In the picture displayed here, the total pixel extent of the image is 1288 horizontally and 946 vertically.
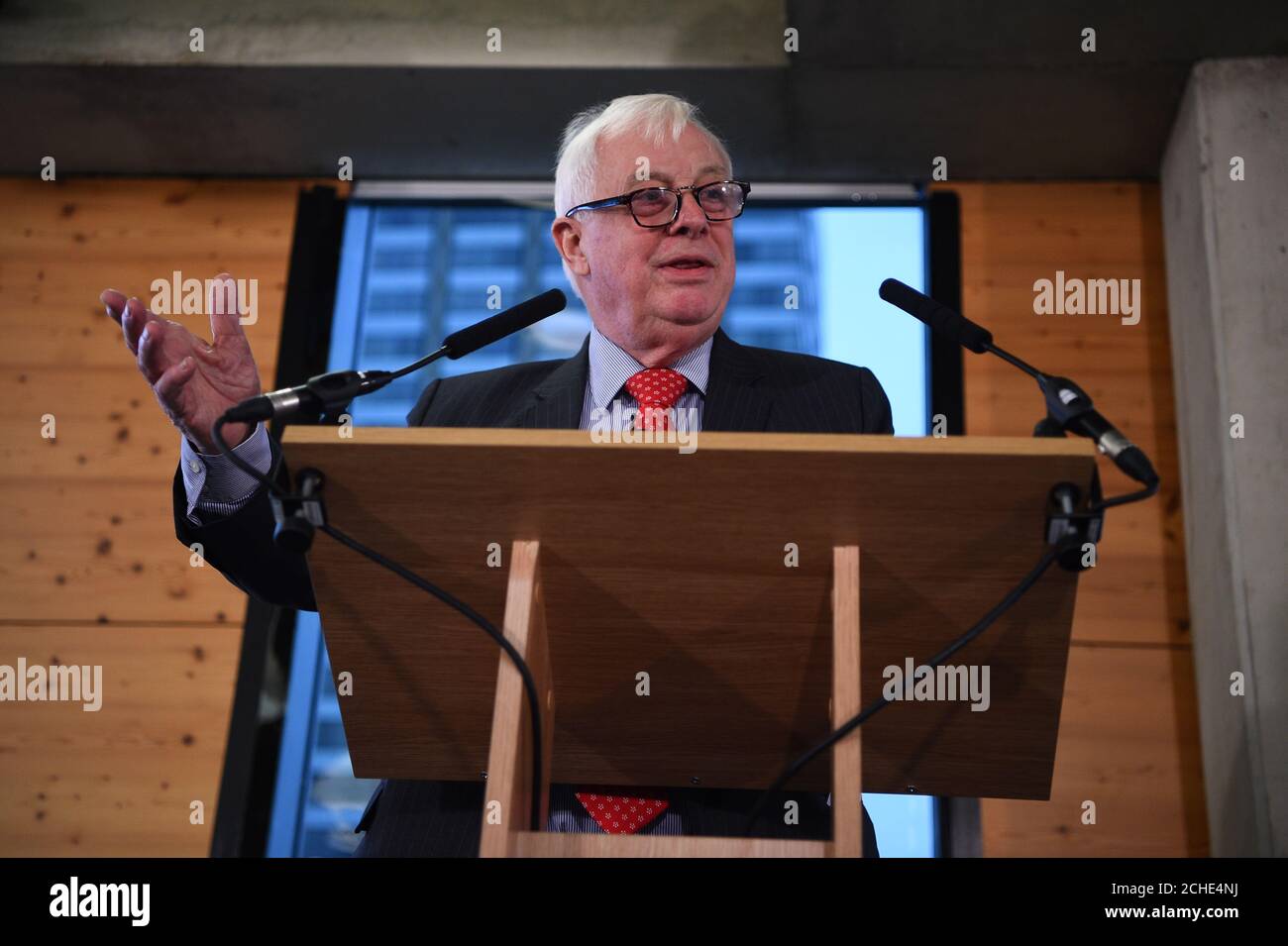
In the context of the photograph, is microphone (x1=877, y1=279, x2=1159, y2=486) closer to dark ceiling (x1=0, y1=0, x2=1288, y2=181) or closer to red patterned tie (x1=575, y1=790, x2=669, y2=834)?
red patterned tie (x1=575, y1=790, x2=669, y2=834)

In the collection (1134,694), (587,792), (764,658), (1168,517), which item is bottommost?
(587,792)

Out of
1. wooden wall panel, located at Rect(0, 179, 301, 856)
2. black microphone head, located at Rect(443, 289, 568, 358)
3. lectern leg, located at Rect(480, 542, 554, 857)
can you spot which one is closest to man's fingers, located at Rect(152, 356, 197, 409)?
black microphone head, located at Rect(443, 289, 568, 358)

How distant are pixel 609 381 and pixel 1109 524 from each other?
168cm

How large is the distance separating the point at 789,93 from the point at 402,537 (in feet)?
7.85

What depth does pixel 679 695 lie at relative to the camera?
1297mm

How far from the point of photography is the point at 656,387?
1.88m

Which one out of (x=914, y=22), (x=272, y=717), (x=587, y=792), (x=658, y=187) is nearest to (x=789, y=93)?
(x=914, y=22)

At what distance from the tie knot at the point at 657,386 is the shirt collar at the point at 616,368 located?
23 mm

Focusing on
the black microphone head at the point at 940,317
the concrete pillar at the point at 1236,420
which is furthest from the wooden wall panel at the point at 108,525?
the concrete pillar at the point at 1236,420

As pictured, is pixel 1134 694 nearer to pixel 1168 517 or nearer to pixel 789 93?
pixel 1168 517

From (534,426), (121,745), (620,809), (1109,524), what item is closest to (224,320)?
(534,426)

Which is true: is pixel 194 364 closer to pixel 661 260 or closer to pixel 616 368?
pixel 616 368
